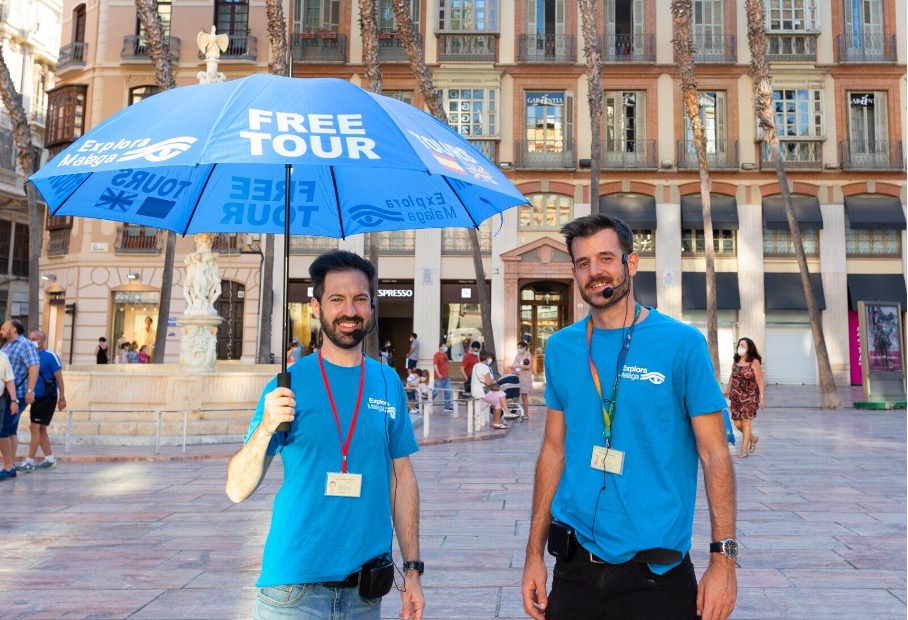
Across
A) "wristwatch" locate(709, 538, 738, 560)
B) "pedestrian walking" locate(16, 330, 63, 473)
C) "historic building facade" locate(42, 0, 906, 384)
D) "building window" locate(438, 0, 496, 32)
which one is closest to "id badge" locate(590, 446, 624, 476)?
"wristwatch" locate(709, 538, 738, 560)

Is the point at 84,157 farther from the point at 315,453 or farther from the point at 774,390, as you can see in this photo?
the point at 774,390

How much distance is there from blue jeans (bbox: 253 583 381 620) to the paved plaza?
238 centimetres

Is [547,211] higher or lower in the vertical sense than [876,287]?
higher

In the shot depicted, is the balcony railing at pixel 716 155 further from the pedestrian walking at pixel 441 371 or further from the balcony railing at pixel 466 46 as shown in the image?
the pedestrian walking at pixel 441 371

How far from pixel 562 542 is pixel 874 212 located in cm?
3182

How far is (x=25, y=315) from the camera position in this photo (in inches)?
1451

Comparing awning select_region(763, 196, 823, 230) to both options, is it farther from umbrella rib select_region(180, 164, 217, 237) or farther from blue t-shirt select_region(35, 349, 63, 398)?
umbrella rib select_region(180, 164, 217, 237)

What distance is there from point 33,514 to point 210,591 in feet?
11.5

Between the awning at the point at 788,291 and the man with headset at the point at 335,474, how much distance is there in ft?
96.4

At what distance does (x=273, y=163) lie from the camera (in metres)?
2.89

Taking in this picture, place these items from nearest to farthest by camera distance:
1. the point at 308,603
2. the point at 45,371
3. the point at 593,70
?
the point at 308,603, the point at 45,371, the point at 593,70

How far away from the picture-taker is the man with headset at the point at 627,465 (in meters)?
2.41

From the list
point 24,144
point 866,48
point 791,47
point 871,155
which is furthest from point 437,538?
point 866,48

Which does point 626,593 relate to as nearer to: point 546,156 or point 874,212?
point 546,156
